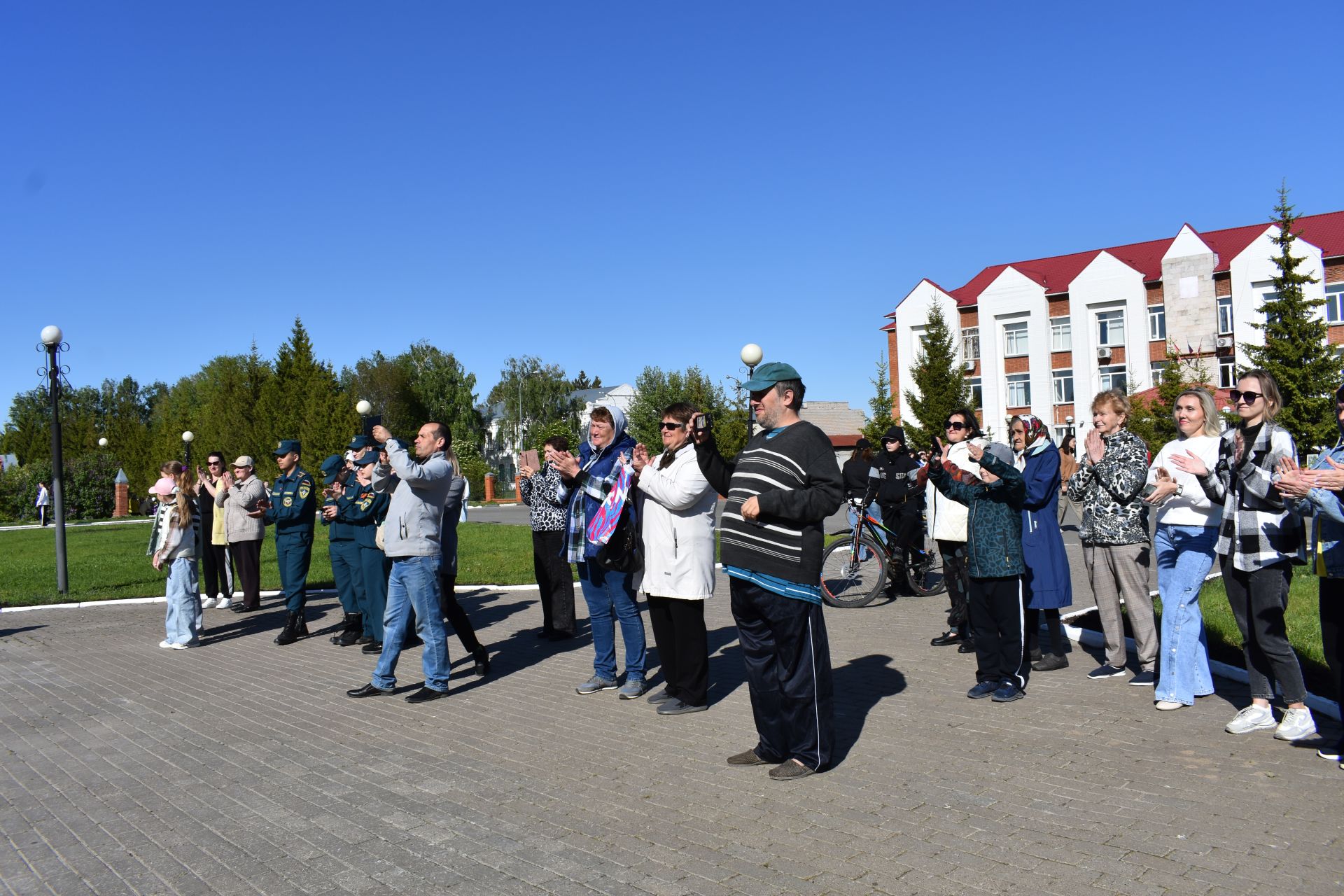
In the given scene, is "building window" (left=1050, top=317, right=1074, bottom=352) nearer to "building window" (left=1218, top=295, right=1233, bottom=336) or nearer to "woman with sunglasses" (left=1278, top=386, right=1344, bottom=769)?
"building window" (left=1218, top=295, right=1233, bottom=336)

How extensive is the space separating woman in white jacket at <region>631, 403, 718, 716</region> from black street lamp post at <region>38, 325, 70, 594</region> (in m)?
12.1

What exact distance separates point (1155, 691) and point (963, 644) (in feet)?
7.36

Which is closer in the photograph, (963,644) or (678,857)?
(678,857)

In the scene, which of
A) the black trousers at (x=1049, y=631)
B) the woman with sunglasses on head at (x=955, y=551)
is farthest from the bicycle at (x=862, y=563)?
the black trousers at (x=1049, y=631)

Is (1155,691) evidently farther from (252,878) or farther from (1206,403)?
(252,878)

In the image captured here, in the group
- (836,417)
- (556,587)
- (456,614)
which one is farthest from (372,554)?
(836,417)

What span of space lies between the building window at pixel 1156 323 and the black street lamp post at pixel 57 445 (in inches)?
1865

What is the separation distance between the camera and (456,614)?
8.56m

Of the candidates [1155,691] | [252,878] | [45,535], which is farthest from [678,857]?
[45,535]

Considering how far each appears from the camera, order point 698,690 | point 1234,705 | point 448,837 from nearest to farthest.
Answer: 1. point 448,837
2. point 1234,705
3. point 698,690

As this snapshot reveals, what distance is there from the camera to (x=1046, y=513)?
755 centimetres

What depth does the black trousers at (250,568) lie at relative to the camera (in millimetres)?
12156

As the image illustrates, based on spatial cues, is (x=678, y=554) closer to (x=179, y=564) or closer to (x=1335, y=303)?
(x=179, y=564)

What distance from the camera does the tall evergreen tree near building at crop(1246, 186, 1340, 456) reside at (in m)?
33.6
